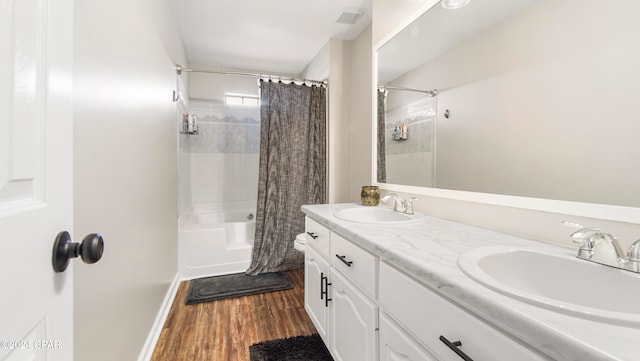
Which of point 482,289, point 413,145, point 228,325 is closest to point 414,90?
point 413,145

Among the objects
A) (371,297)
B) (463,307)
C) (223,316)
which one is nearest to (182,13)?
(223,316)

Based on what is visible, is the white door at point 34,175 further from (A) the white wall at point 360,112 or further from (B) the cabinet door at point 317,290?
(A) the white wall at point 360,112

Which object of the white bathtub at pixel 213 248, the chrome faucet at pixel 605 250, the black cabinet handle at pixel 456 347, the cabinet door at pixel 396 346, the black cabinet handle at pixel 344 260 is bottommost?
the white bathtub at pixel 213 248

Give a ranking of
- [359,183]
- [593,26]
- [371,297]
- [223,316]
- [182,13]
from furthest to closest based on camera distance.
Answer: [359,183], [182,13], [223,316], [371,297], [593,26]

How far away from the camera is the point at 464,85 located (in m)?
1.31

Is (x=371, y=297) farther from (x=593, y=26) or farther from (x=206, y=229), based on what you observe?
(x=206, y=229)

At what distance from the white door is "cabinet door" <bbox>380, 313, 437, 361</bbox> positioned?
2.71 feet

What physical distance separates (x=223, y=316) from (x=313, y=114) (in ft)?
6.44

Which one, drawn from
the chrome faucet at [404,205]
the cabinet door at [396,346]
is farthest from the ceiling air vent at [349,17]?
the cabinet door at [396,346]

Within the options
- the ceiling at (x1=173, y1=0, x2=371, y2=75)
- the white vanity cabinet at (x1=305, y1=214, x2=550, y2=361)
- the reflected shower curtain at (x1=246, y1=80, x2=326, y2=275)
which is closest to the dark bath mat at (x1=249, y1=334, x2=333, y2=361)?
the white vanity cabinet at (x1=305, y1=214, x2=550, y2=361)

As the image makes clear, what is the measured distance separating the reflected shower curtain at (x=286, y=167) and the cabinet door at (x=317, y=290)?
1002mm

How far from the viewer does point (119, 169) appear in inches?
45.2

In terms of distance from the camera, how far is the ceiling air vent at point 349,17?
2231 mm

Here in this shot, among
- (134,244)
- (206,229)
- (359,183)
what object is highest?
(359,183)
